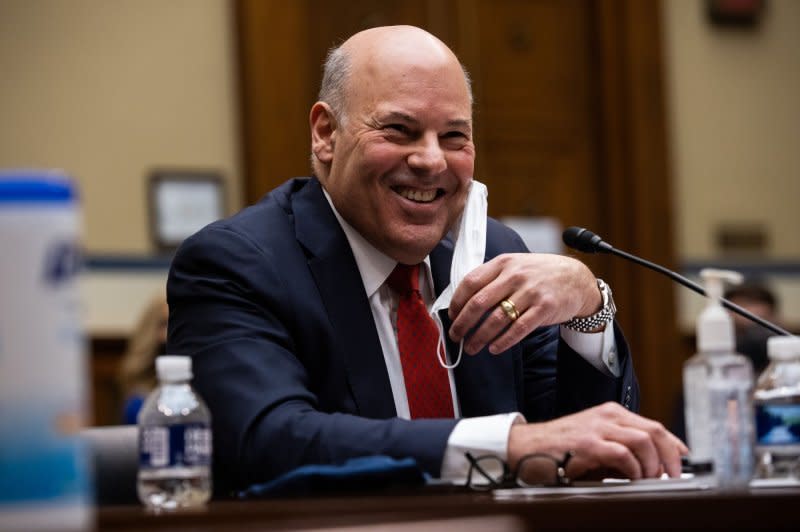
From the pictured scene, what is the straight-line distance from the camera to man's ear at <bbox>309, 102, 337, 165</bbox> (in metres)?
2.51

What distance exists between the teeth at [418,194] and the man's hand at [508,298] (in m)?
0.38

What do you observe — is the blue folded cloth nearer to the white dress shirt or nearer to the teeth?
the white dress shirt

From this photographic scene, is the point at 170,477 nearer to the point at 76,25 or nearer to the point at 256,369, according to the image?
the point at 256,369

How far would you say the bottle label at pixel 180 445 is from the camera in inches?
58.3

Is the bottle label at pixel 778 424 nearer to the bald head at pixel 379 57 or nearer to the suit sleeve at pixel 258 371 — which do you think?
the suit sleeve at pixel 258 371

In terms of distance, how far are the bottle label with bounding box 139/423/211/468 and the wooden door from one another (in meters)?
4.47

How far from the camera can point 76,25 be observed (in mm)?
5234

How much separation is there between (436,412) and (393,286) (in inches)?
9.3

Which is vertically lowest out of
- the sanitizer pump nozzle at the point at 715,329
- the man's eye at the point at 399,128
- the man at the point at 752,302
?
the man at the point at 752,302

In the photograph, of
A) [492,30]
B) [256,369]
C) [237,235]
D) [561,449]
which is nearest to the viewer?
[561,449]

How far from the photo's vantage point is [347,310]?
87.9 inches

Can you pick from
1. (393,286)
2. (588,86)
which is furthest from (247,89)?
(393,286)

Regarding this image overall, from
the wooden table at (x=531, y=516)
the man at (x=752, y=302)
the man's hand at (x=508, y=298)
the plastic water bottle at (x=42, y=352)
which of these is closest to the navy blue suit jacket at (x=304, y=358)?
the man's hand at (x=508, y=298)

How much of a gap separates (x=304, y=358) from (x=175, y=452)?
0.68 metres
